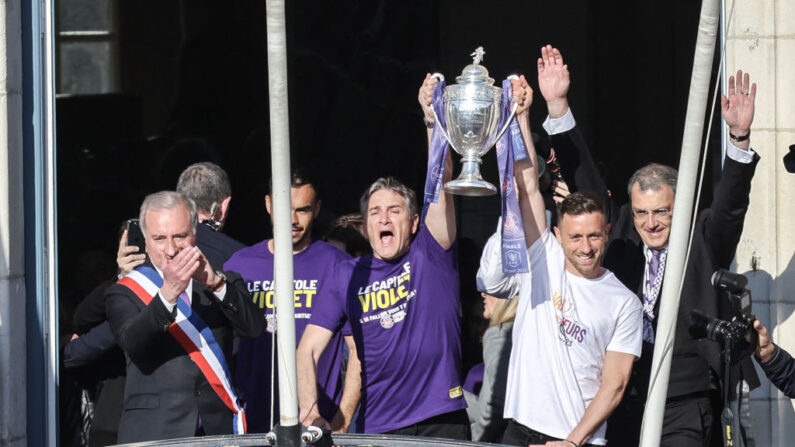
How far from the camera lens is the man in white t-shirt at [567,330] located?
15.8 feet

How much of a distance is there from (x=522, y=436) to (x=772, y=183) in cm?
164

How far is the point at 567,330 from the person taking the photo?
16.0ft

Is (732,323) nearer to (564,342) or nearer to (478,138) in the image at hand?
(564,342)

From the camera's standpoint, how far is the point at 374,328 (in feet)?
16.6

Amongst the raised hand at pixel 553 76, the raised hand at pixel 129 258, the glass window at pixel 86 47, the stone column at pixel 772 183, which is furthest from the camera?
the glass window at pixel 86 47

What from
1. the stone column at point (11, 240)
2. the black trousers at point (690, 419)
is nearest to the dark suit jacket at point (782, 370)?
the black trousers at point (690, 419)

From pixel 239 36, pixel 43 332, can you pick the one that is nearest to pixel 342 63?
pixel 239 36

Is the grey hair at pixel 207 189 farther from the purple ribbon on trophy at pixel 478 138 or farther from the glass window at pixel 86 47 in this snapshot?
the glass window at pixel 86 47

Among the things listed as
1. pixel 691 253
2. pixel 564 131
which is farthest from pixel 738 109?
pixel 564 131

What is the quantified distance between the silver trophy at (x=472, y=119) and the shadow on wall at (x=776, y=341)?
1672mm

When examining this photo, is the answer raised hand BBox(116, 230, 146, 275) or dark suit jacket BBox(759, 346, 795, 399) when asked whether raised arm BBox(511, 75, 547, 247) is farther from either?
raised hand BBox(116, 230, 146, 275)

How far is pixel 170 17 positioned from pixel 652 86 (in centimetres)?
261

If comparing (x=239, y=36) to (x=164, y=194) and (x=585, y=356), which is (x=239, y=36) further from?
(x=585, y=356)

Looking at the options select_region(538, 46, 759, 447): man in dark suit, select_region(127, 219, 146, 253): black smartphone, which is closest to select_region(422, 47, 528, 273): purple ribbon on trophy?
select_region(538, 46, 759, 447): man in dark suit
